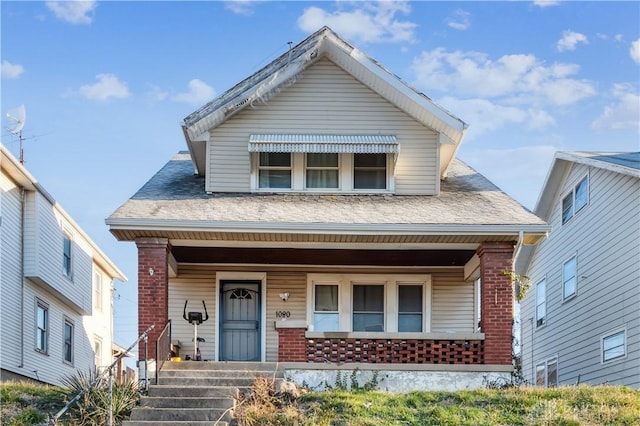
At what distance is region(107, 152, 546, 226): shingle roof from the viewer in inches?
695

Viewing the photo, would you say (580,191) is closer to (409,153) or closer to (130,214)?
(409,153)

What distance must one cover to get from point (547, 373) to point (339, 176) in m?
9.89

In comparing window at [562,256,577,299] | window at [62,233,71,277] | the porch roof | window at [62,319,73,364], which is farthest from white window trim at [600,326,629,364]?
window at [62,319,73,364]

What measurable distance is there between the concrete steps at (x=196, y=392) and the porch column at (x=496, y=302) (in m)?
3.88

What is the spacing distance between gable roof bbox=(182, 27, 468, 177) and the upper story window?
785 mm

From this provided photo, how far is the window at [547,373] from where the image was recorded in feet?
83.1

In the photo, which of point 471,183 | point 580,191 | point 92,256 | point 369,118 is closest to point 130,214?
point 369,118

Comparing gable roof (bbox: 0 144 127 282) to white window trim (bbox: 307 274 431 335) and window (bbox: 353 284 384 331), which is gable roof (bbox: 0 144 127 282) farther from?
window (bbox: 353 284 384 331)

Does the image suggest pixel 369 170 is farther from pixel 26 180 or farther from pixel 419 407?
pixel 26 180

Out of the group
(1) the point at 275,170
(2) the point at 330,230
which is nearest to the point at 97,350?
(1) the point at 275,170

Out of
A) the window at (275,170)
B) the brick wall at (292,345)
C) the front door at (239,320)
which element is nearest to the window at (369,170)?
the window at (275,170)

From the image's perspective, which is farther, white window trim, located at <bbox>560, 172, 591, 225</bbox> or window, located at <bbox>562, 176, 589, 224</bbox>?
window, located at <bbox>562, 176, 589, 224</bbox>

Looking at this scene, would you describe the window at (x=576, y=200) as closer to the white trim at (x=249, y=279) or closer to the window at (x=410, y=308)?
the window at (x=410, y=308)

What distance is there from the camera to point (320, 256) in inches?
786
